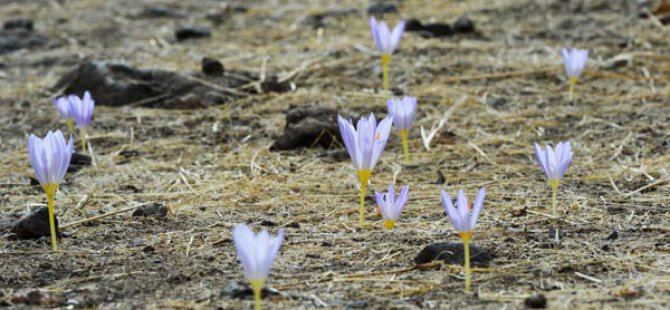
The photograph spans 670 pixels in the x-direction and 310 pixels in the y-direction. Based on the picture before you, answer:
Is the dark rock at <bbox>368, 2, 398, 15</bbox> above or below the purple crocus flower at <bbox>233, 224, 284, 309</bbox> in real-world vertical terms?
above

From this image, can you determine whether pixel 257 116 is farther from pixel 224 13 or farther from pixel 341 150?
pixel 224 13

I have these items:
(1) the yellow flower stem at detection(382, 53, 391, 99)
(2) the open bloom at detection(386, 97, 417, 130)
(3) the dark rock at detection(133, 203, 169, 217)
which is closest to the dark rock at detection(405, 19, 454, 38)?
(1) the yellow flower stem at detection(382, 53, 391, 99)

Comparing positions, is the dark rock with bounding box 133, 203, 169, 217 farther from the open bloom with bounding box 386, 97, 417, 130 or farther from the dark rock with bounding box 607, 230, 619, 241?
the dark rock with bounding box 607, 230, 619, 241

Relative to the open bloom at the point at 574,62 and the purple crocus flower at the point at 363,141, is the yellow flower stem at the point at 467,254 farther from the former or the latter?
the open bloom at the point at 574,62

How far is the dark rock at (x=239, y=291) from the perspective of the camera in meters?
3.11

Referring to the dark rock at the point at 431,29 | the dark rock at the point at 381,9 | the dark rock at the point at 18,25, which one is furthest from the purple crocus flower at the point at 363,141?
the dark rock at the point at 18,25

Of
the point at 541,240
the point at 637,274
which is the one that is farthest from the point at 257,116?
the point at 637,274

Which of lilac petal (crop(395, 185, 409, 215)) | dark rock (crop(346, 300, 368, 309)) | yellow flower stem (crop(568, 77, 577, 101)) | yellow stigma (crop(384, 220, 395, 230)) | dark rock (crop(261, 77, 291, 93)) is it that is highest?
dark rock (crop(261, 77, 291, 93))

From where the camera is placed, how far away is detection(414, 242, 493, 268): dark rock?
11.1ft

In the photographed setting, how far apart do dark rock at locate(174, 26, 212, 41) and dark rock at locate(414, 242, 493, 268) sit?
4.95 metres

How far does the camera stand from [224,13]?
355 inches

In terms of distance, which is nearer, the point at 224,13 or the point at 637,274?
the point at 637,274

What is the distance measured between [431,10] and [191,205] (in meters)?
4.62

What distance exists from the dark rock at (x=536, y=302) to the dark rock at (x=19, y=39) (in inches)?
227
